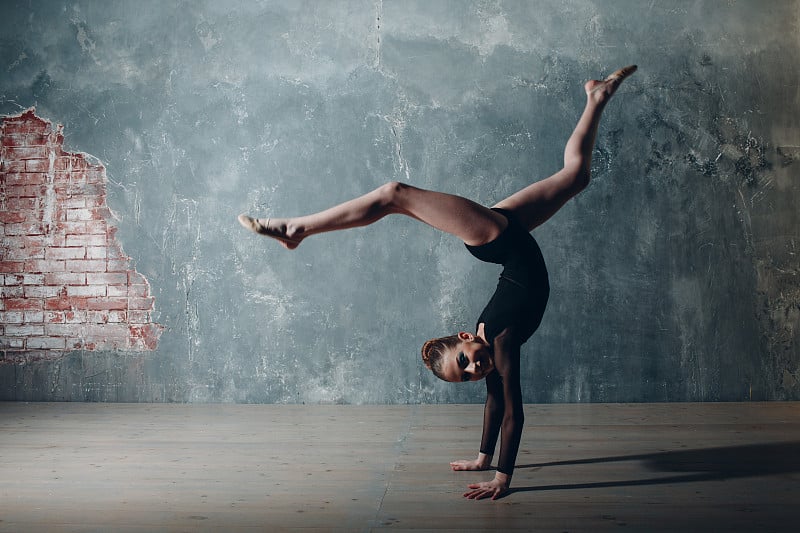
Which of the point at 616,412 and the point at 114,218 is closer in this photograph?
the point at 616,412

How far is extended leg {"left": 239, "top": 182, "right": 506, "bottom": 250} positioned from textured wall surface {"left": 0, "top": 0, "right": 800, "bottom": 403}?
1.86 meters

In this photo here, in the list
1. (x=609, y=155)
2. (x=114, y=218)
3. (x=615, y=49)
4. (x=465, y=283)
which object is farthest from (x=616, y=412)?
(x=114, y=218)

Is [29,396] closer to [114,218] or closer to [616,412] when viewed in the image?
[114,218]

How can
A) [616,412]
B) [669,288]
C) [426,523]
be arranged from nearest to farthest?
[426,523] < [616,412] < [669,288]

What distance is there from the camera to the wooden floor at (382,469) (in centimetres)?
250

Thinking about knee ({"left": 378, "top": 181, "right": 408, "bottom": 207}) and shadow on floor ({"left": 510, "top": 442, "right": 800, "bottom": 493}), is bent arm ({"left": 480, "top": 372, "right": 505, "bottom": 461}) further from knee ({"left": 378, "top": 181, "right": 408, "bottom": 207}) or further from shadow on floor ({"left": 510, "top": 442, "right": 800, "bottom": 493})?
knee ({"left": 378, "top": 181, "right": 408, "bottom": 207})

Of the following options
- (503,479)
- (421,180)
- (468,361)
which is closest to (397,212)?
(468,361)

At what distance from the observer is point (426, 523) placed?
96.5 inches

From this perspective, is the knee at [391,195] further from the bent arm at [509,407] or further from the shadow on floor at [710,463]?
the shadow on floor at [710,463]

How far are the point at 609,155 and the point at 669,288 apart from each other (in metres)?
0.91

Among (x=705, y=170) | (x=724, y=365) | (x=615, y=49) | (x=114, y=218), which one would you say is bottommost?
(x=724, y=365)

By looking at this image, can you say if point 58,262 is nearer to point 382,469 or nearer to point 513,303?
point 382,469

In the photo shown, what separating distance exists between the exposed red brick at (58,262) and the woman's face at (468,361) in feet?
8.49

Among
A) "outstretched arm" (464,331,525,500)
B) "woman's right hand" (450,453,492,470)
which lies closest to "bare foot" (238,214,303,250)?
"outstretched arm" (464,331,525,500)
